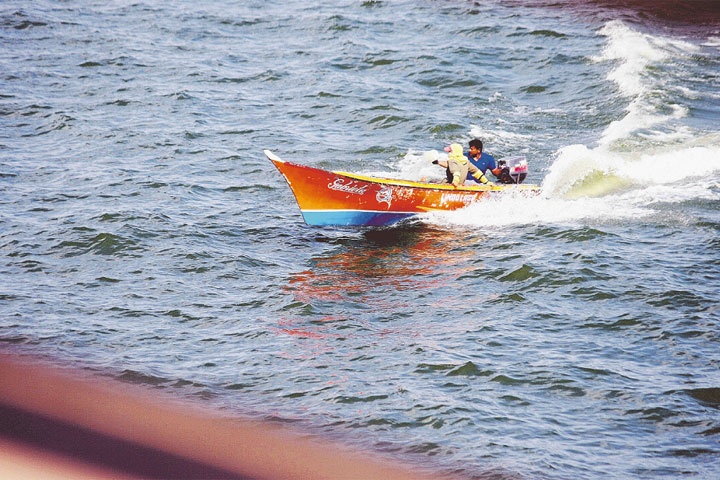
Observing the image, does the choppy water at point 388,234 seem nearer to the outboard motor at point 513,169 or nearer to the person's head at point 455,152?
the outboard motor at point 513,169

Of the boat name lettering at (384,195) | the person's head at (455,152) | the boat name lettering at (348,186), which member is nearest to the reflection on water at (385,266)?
the boat name lettering at (384,195)

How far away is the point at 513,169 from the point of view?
60.5 feet

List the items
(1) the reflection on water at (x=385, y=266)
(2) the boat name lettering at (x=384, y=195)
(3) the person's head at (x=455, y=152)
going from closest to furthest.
A: 1. (1) the reflection on water at (x=385, y=266)
2. (2) the boat name lettering at (x=384, y=195)
3. (3) the person's head at (x=455, y=152)

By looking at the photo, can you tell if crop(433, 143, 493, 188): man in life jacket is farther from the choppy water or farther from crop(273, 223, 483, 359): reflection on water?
crop(273, 223, 483, 359): reflection on water

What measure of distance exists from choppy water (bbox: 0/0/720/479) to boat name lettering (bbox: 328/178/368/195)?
0.93 m

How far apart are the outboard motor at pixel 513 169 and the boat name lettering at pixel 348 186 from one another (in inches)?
131

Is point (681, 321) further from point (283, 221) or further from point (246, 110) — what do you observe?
point (246, 110)

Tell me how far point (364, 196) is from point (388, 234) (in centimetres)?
89

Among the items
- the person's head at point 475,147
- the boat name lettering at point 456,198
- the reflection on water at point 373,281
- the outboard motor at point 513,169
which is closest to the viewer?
the reflection on water at point 373,281

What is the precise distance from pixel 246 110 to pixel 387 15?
32.6 ft

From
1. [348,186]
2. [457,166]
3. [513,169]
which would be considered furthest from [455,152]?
[348,186]

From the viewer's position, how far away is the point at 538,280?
48.9ft

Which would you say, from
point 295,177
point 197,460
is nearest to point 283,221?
point 295,177

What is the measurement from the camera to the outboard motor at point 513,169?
60.5ft
